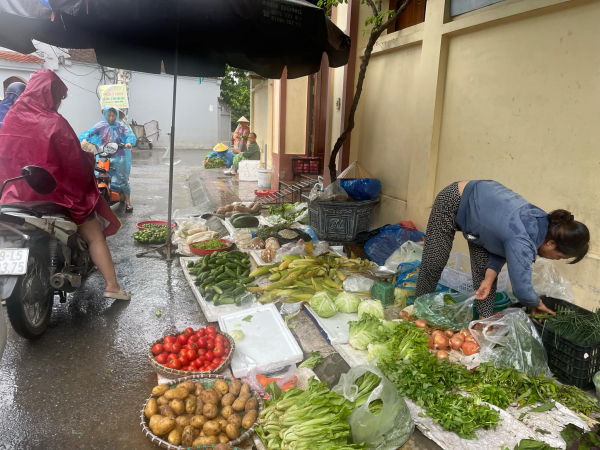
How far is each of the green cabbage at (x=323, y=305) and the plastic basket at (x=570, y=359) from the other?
5.64 ft

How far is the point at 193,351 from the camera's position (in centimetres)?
309

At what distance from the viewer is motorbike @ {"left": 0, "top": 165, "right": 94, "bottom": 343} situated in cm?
313

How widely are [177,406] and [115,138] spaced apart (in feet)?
23.0

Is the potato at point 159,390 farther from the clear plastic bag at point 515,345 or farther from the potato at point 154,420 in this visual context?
the clear plastic bag at point 515,345

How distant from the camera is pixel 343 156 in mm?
7676

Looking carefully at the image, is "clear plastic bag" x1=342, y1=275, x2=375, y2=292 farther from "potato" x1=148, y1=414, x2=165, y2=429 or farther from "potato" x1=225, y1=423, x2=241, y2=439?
"potato" x1=148, y1=414, x2=165, y2=429

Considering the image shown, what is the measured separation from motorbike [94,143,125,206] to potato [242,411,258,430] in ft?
18.2

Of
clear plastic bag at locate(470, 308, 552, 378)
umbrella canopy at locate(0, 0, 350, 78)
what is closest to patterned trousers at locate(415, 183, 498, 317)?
clear plastic bag at locate(470, 308, 552, 378)

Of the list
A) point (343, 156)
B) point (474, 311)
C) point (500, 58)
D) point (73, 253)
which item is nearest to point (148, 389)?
point (73, 253)

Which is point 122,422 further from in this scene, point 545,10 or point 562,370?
point 545,10

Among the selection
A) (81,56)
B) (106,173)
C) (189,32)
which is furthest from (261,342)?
(81,56)

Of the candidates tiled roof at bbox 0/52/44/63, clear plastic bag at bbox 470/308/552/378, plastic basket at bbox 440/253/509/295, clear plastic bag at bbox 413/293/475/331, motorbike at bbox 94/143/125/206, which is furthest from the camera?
tiled roof at bbox 0/52/44/63

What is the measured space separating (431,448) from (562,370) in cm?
130

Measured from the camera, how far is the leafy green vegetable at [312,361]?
10.7 feet
